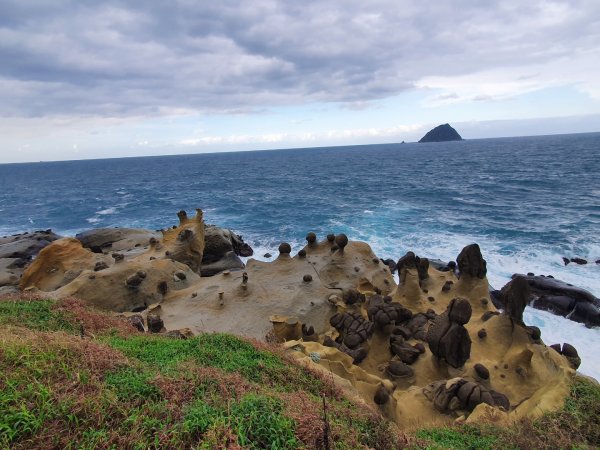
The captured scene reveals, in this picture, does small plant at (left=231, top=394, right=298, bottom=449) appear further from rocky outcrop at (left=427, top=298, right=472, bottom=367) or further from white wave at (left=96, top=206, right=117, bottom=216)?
white wave at (left=96, top=206, right=117, bottom=216)

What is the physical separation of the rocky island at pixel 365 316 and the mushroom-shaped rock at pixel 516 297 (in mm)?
38

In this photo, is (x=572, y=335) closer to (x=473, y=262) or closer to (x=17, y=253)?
(x=473, y=262)

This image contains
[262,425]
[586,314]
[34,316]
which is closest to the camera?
[262,425]

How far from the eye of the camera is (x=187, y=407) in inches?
222

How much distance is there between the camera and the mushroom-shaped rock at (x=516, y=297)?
1265 centimetres

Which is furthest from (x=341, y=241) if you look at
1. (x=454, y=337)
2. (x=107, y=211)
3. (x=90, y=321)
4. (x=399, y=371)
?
(x=107, y=211)

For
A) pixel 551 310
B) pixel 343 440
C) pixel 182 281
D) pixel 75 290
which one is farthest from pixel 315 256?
pixel 343 440

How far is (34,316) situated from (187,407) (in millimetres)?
7178

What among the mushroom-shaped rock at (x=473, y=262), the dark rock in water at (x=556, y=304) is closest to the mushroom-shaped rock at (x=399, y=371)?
the mushroom-shaped rock at (x=473, y=262)

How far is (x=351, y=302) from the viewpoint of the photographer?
15891mm

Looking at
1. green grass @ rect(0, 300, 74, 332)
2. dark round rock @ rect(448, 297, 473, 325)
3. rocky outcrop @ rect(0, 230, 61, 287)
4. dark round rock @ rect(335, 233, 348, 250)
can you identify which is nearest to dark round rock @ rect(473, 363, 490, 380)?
dark round rock @ rect(448, 297, 473, 325)

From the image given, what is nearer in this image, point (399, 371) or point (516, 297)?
point (399, 371)

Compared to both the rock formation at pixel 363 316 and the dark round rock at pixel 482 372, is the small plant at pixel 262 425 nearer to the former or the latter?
the rock formation at pixel 363 316

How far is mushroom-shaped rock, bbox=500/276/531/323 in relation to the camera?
1265cm
